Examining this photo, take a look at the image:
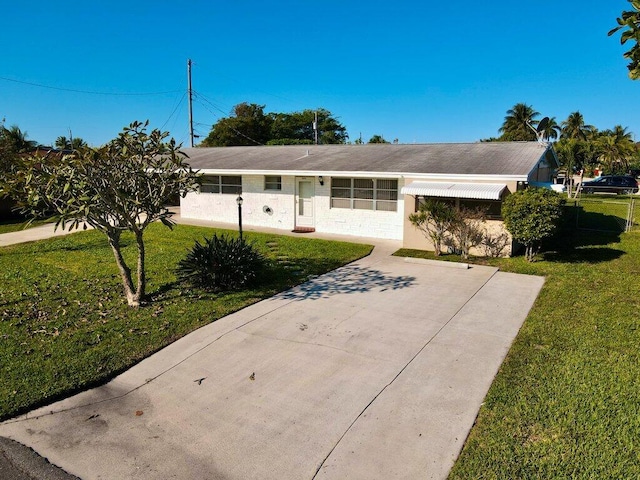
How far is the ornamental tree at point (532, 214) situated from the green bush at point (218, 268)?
6370 millimetres

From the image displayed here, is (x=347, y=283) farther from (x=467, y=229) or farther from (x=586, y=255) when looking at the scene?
(x=586, y=255)

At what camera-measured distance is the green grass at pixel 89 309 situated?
5.27 metres

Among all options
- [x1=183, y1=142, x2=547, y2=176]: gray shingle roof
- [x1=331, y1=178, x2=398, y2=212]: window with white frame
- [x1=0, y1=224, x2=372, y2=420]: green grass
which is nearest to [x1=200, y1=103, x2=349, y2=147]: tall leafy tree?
[x1=183, y1=142, x2=547, y2=176]: gray shingle roof

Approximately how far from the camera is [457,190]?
36.2 feet

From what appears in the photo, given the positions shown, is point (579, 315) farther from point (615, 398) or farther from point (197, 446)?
point (197, 446)

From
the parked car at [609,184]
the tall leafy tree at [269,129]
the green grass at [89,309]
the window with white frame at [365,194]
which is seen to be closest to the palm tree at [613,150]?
the parked car at [609,184]

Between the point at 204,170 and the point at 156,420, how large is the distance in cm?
1402

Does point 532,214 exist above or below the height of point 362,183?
below

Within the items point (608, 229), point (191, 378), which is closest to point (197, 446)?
point (191, 378)

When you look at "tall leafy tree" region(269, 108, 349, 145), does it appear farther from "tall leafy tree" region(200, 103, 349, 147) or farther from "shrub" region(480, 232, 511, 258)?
"shrub" region(480, 232, 511, 258)

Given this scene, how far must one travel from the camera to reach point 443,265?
35.5 ft

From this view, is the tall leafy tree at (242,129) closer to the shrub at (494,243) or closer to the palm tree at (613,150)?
the palm tree at (613,150)

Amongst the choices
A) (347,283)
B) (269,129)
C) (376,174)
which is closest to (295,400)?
(347,283)

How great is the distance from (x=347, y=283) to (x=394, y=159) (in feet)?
22.9
